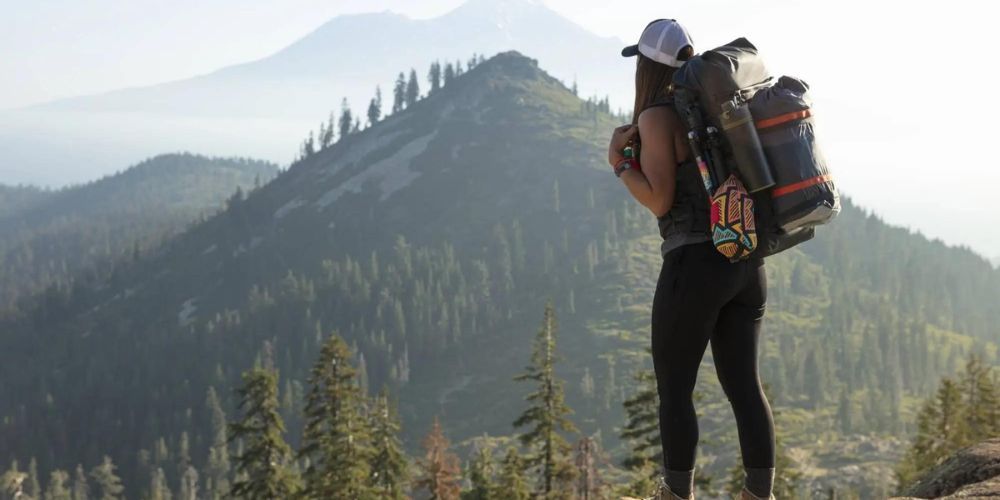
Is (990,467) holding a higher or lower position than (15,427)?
higher

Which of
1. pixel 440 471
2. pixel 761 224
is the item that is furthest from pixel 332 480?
pixel 761 224

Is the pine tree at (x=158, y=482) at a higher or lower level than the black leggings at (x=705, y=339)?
lower

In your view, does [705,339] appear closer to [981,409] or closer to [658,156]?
[658,156]

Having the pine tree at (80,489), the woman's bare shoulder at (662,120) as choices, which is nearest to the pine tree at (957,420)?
the woman's bare shoulder at (662,120)

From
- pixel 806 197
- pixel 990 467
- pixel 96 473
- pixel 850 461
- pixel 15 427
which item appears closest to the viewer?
pixel 806 197

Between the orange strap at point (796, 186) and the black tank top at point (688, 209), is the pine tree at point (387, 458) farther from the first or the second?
the orange strap at point (796, 186)

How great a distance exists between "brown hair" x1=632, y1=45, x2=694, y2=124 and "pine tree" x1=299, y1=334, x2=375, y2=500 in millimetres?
26585

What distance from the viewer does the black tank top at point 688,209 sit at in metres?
5.95

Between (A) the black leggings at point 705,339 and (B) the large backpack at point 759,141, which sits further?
(A) the black leggings at point 705,339

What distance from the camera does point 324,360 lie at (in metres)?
33.9

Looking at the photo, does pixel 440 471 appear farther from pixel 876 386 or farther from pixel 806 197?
pixel 876 386

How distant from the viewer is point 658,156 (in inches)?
231

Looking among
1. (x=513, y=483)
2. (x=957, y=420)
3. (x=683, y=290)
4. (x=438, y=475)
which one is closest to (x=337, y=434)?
(x=438, y=475)

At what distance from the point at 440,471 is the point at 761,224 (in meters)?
32.3
